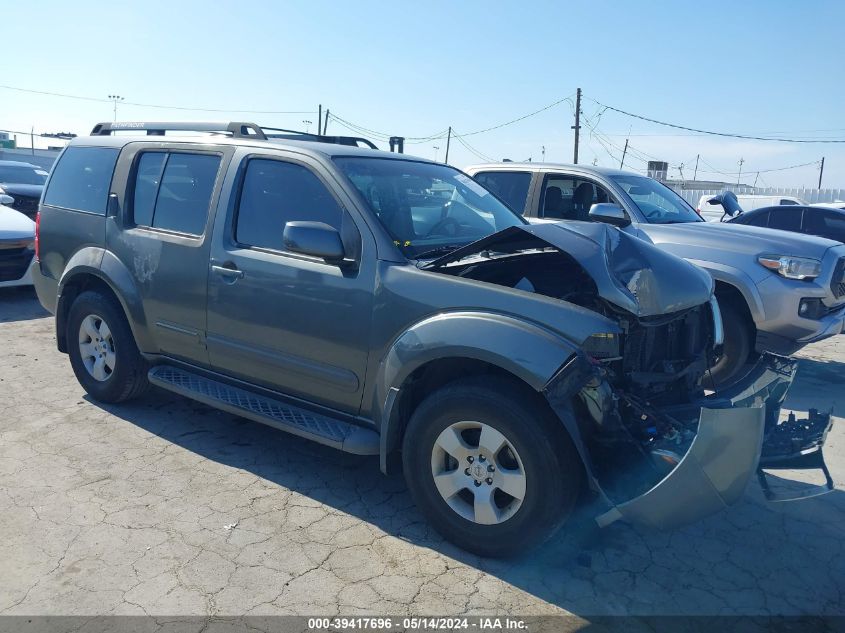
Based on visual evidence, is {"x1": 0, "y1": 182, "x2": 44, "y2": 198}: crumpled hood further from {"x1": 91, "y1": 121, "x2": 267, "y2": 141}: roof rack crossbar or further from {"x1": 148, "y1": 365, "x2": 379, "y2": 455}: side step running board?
{"x1": 148, "y1": 365, "x2": 379, "y2": 455}: side step running board

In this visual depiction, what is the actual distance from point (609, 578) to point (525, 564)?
1.26 ft

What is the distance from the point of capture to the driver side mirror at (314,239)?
345cm

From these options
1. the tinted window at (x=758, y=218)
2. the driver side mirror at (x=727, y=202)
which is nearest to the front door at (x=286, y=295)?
the driver side mirror at (x=727, y=202)

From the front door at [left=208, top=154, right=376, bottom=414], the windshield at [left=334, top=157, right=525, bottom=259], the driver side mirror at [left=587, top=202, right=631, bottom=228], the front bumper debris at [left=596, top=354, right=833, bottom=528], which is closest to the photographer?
the front bumper debris at [left=596, top=354, right=833, bottom=528]

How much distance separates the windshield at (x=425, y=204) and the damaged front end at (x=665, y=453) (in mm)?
1270

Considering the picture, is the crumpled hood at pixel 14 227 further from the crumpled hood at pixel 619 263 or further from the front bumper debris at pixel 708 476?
the front bumper debris at pixel 708 476

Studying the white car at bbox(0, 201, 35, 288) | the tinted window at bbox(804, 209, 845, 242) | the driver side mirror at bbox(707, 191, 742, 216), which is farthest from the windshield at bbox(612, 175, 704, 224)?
the white car at bbox(0, 201, 35, 288)

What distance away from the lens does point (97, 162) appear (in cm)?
507

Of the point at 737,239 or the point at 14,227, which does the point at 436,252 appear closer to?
the point at 737,239

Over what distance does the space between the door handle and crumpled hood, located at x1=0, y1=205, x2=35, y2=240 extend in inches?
222

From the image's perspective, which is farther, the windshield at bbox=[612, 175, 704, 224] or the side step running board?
the windshield at bbox=[612, 175, 704, 224]

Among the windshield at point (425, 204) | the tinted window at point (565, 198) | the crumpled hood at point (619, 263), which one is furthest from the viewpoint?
the tinted window at point (565, 198)

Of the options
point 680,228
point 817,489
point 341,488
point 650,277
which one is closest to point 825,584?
point 817,489

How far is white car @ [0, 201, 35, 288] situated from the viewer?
8.30 metres
